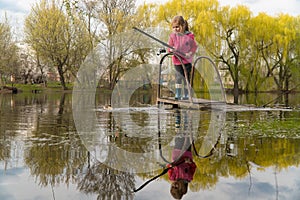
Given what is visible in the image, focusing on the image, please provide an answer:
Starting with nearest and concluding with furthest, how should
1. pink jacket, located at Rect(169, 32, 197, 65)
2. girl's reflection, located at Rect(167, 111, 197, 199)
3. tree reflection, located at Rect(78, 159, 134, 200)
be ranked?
1. tree reflection, located at Rect(78, 159, 134, 200)
2. girl's reflection, located at Rect(167, 111, 197, 199)
3. pink jacket, located at Rect(169, 32, 197, 65)

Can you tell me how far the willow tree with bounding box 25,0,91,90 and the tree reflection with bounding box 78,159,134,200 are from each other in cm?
2892

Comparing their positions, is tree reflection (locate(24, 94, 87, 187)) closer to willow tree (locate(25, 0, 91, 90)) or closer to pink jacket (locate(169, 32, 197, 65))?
pink jacket (locate(169, 32, 197, 65))

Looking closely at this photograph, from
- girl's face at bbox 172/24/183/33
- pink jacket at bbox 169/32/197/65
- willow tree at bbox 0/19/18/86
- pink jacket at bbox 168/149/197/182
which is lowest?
pink jacket at bbox 168/149/197/182

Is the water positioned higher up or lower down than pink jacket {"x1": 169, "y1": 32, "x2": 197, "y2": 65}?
lower down

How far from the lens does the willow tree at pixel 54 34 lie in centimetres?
3112

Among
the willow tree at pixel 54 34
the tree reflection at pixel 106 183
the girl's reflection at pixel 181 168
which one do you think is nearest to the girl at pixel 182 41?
the girl's reflection at pixel 181 168

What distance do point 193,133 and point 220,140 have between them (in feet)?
2.26

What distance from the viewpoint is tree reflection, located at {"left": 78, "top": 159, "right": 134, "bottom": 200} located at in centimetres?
A: 259

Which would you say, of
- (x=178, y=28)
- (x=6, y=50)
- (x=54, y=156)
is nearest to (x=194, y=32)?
(x=6, y=50)

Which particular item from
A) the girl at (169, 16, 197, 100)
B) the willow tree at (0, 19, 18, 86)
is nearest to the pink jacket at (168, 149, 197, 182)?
the girl at (169, 16, 197, 100)

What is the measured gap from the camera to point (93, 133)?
543 centimetres

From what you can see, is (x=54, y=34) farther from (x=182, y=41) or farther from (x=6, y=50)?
(x=182, y=41)

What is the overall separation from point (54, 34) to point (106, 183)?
30.4m

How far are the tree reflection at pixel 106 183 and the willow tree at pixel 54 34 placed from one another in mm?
28916
